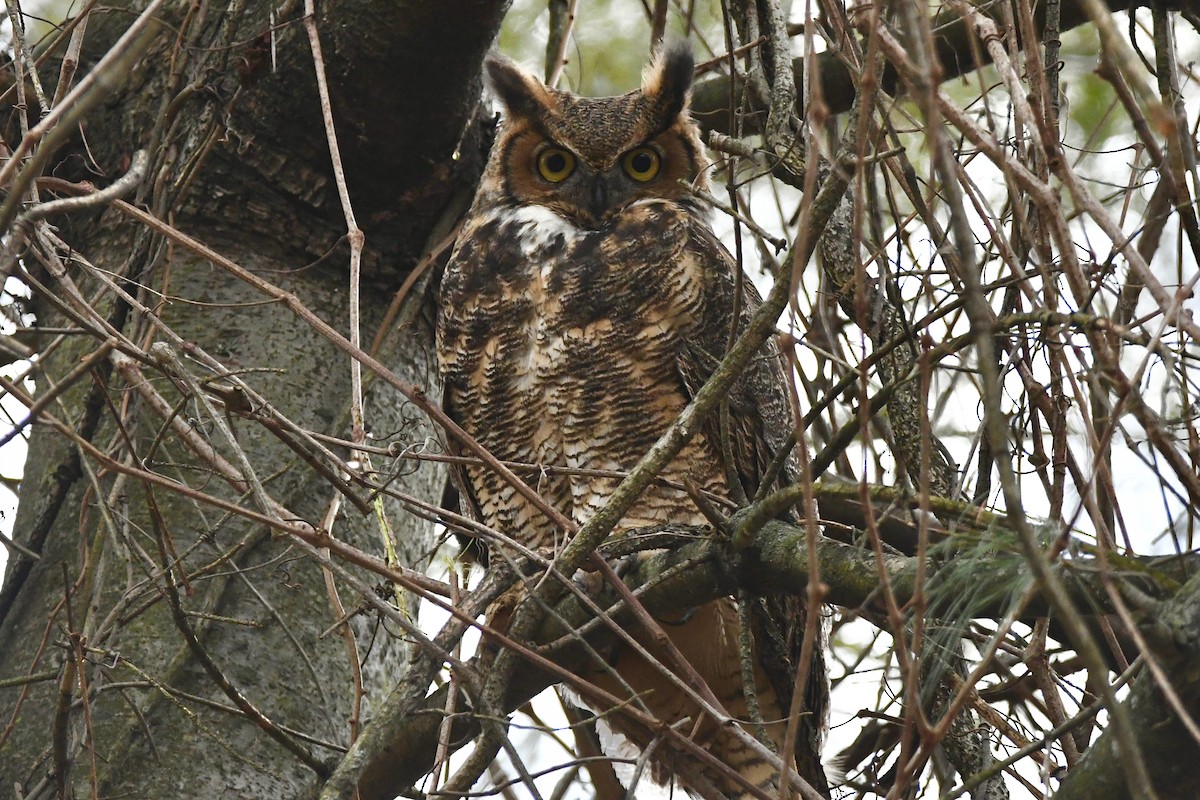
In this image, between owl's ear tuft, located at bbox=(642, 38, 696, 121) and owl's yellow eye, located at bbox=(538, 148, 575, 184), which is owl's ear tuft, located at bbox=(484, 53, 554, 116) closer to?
owl's yellow eye, located at bbox=(538, 148, 575, 184)

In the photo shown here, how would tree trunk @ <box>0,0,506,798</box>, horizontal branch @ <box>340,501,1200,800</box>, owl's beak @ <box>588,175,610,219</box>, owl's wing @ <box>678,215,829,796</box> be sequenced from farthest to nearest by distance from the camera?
owl's beak @ <box>588,175,610,219</box>
owl's wing @ <box>678,215,829,796</box>
tree trunk @ <box>0,0,506,798</box>
horizontal branch @ <box>340,501,1200,800</box>

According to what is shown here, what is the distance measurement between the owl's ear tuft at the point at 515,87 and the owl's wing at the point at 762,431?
1.75ft

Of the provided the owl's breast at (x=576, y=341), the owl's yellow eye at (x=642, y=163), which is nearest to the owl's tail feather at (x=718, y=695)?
the owl's breast at (x=576, y=341)

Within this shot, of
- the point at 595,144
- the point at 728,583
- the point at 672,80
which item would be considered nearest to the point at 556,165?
the point at 595,144

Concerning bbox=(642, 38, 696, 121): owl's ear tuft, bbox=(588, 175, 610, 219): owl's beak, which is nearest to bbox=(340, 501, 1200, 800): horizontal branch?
bbox=(588, 175, 610, 219): owl's beak

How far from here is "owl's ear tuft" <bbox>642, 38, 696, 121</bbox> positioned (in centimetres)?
286

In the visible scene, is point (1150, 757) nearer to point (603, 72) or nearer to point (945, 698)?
point (945, 698)

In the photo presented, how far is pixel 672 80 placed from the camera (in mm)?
2883

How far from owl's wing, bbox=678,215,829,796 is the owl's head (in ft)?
0.87

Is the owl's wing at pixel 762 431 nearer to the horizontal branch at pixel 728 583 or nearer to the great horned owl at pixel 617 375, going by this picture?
the great horned owl at pixel 617 375

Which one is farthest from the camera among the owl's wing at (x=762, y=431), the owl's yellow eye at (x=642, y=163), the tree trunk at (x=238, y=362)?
the owl's yellow eye at (x=642, y=163)

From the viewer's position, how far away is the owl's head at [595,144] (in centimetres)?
283

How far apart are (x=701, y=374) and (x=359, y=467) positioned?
85 centimetres

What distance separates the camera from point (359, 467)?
1.78 metres
